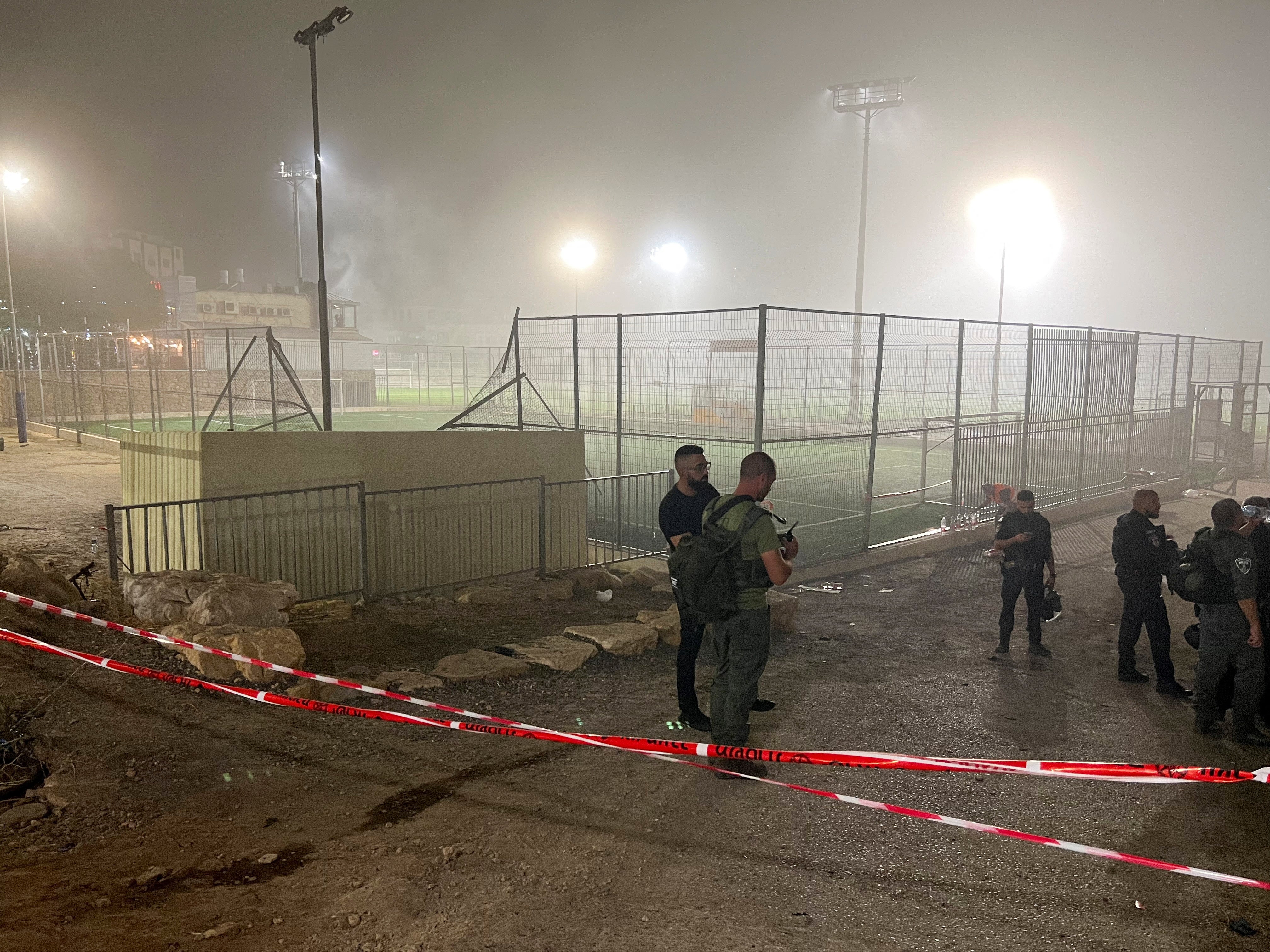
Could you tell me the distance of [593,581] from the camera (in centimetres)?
879

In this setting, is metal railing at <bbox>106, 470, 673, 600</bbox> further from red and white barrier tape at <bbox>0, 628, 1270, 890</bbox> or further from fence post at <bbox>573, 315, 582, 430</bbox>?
fence post at <bbox>573, 315, 582, 430</bbox>

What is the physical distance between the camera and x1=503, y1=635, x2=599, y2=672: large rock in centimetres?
624

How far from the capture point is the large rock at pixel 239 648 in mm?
5504

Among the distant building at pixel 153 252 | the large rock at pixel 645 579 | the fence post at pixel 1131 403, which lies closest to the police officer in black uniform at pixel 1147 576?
the large rock at pixel 645 579

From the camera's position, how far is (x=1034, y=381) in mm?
13570

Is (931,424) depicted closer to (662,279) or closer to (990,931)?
(990,931)

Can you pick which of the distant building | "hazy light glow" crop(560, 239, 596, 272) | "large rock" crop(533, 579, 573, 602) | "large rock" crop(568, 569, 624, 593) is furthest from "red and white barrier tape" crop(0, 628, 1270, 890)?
the distant building

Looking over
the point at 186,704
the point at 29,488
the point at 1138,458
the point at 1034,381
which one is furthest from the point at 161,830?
the point at 1138,458

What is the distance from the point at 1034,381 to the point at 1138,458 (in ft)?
14.9

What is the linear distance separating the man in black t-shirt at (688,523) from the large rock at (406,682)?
1.64 metres

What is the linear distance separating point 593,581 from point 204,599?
375 centimetres

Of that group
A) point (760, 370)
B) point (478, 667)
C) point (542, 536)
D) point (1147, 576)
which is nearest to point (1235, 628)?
point (1147, 576)

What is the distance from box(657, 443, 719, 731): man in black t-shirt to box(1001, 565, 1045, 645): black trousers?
9.99ft

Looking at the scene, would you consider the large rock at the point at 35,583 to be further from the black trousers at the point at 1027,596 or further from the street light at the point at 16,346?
the street light at the point at 16,346
